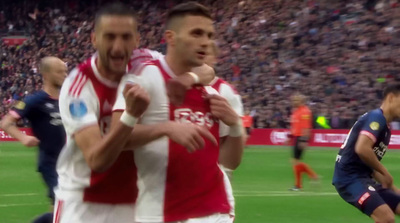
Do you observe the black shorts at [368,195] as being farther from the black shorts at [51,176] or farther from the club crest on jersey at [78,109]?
the club crest on jersey at [78,109]

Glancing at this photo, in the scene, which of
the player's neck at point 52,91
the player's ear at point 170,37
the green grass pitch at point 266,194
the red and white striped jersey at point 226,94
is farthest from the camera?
the green grass pitch at point 266,194

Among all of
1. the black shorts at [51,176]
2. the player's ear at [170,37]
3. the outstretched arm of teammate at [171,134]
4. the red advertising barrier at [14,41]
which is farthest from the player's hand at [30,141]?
the red advertising barrier at [14,41]

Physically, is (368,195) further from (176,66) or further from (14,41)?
(14,41)

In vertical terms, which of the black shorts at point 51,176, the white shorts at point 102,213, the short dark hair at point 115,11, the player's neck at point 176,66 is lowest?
the black shorts at point 51,176

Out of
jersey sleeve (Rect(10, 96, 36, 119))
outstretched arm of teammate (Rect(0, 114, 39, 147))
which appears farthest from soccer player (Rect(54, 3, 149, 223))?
jersey sleeve (Rect(10, 96, 36, 119))

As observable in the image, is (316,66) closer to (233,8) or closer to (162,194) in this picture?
(233,8)

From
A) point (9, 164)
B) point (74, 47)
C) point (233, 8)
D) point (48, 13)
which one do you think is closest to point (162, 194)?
point (9, 164)

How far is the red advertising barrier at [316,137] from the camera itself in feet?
92.8

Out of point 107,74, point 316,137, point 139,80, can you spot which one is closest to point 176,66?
point 139,80

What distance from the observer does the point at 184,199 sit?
4578 millimetres

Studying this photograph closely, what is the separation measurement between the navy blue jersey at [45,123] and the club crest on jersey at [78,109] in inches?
172

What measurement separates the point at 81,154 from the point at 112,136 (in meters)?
0.72

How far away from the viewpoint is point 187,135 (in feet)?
13.7

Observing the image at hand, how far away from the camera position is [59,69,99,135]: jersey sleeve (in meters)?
4.55
